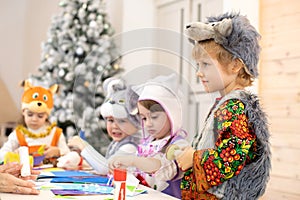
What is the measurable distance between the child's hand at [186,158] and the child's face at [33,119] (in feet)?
3.74

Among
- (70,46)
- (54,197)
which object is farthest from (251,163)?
(70,46)

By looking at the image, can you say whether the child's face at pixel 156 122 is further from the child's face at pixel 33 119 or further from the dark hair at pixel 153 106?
the child's face at pixel 33 119

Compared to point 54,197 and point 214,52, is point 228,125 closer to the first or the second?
point 214,52

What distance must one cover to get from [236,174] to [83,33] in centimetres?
338

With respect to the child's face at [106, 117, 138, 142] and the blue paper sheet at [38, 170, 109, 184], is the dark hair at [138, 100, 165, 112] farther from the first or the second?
the blue paper sheet at [38, 170, 109, 184]

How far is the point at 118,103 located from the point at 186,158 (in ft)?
1.08

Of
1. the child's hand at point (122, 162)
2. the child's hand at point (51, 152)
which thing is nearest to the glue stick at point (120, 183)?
the child's hand at point (122, 162)

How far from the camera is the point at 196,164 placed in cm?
137

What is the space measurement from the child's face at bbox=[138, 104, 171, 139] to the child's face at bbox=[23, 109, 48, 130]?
3.26 ft

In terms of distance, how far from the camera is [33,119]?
229 centimetres

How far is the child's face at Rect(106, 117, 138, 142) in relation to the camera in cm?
156

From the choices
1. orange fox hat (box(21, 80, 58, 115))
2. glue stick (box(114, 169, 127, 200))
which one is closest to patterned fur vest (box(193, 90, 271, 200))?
glue stick (box(114, 169, 127, 200))

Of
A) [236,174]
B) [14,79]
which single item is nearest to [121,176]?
[236,174]

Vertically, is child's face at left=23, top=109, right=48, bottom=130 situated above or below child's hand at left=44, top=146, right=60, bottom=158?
above
